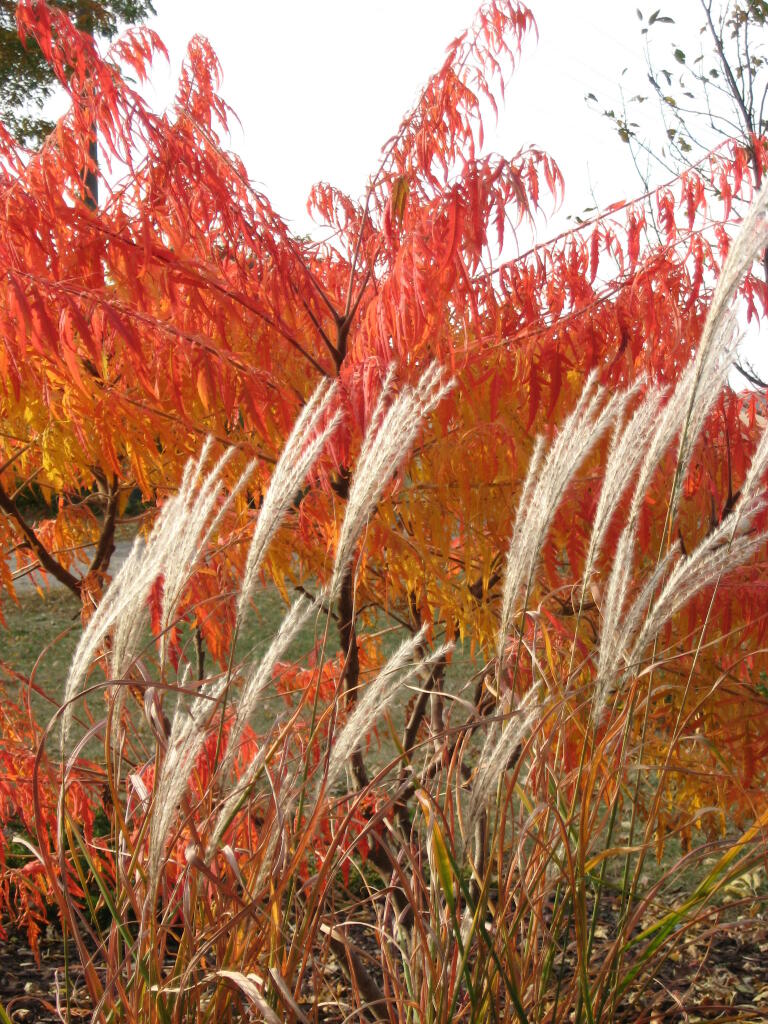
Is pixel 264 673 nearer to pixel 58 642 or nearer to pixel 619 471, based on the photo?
pixel 619 471

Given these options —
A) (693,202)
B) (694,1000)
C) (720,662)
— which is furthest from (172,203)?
(694,1000)

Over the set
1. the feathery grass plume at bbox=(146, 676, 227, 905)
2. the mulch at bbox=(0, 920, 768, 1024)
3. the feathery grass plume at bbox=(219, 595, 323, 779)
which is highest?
the feathery grass plume at bbox=(219, 595, 323, 779)

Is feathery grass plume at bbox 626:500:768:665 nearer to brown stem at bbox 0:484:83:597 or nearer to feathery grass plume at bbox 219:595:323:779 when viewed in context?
feathery grass plume at bbox 219:595:323:779

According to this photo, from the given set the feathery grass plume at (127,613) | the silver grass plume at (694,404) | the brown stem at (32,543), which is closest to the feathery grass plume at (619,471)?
the silver grass plume at (694,404)

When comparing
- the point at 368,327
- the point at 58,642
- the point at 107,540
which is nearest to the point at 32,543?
the point at 107,540

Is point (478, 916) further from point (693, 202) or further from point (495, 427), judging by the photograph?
point (693, 202)

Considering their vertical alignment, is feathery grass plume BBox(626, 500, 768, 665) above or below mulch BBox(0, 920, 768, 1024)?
above

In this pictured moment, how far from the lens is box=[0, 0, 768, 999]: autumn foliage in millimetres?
1989

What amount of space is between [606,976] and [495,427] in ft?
3.58

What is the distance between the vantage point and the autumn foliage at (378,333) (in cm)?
199

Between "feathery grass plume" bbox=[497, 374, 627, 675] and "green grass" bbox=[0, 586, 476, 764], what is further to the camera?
"green grass" bbox=[0, 586, 476, 764]

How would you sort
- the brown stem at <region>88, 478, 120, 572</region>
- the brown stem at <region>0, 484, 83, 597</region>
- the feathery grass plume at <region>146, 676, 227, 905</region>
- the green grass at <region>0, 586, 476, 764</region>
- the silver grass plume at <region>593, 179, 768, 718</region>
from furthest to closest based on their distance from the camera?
the green grass at <region>0, 586, 476, 764</region>
the brown stem at <region>88, 478, 120, 572</region>
the brown stem at <region>0, 484, 83, 597</region>
the silver grass plume at <region>593, 179, 768, 718</region>
the feathery grass plume at <region>146, 676, 227, 905</region>

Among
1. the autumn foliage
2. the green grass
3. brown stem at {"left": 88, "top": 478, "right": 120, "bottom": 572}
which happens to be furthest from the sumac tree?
the green grass

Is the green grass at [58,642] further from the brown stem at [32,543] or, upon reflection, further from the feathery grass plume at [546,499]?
the feathery grass plume at [546,499]
